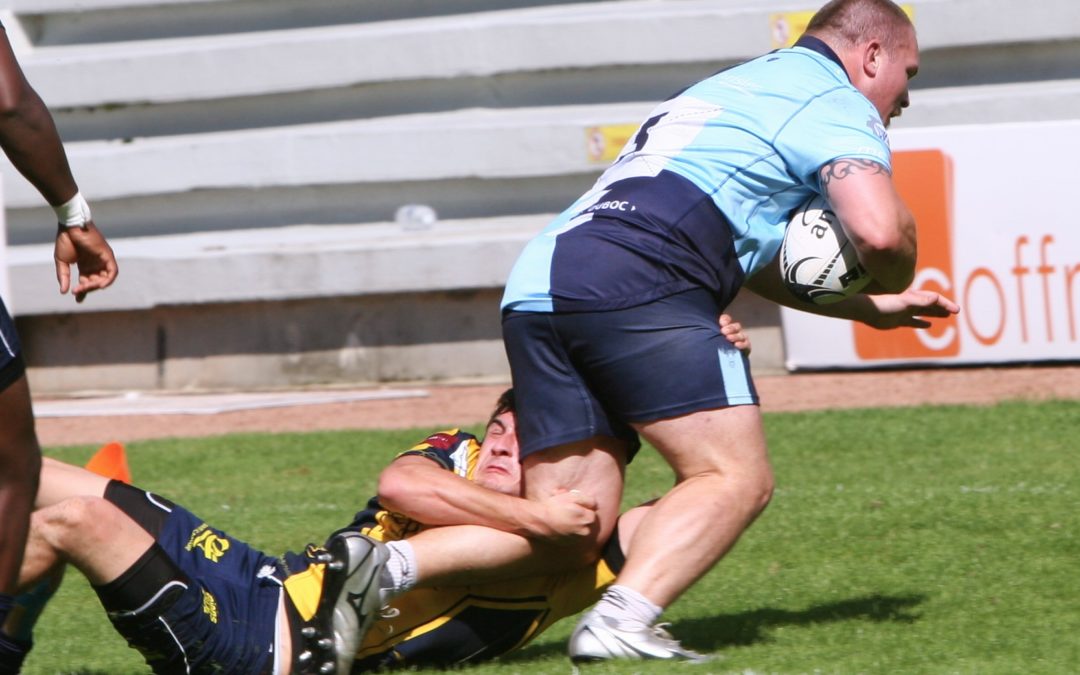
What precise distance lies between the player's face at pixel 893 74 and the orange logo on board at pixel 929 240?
4481 mm

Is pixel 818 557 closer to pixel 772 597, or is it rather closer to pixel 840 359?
pixel 772 597

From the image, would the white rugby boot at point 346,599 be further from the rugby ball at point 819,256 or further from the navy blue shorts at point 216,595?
the rugby ball at point 819,256

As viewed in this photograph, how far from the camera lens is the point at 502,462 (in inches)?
164

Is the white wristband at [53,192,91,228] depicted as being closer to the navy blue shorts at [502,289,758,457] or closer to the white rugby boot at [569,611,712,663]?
the navy blue shorts at [502,289,758,457]

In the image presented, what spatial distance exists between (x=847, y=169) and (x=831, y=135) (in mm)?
123

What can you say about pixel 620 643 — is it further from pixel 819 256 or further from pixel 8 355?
pixel 8 355

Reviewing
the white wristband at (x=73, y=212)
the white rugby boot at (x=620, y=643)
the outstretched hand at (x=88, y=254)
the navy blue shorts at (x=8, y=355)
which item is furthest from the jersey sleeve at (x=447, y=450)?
the navy blue shorts at (x=8, y=355)

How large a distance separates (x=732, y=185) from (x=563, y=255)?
45 cm

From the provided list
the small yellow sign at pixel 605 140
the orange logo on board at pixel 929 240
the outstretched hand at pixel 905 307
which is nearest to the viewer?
the outstretched hand at pixel 905 307

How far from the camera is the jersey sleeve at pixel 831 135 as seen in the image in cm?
388

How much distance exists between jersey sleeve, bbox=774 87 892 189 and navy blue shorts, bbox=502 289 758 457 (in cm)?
40

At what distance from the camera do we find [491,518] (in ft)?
12.9

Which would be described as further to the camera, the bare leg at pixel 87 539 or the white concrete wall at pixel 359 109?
the white concrete wall at pixel 359 109

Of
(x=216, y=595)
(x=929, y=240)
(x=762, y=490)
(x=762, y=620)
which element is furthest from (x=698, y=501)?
(x=929, y=240)
